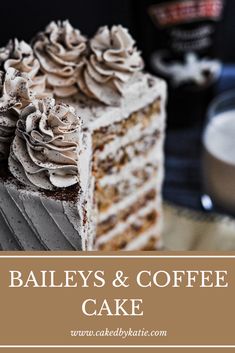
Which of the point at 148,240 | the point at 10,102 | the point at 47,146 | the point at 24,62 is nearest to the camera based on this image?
the point at 47,146

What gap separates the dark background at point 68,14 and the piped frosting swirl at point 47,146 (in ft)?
3.95

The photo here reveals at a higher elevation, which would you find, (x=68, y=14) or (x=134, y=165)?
(x=68, y=14)

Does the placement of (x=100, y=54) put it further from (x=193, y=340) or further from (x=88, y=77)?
(x=193, y=340)

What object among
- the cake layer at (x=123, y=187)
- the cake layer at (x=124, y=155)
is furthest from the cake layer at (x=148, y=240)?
the cake layer at (x=124, y=155)

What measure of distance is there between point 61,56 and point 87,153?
0.41m

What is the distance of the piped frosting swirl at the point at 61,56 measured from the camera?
2.47 meters

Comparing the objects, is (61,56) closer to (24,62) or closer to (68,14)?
(24,62)

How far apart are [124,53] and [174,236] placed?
1.03 metres

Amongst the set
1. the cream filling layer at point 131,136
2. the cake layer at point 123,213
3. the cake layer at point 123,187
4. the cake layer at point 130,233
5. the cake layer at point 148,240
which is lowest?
the cake layer at point 148,240

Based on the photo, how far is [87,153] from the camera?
Answer: 227 cm

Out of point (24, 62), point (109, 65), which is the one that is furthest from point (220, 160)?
point (24, 62)

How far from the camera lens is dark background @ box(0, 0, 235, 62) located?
10.5 feet

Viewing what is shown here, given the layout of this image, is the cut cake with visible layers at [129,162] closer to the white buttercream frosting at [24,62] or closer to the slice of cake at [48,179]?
the white buttercream frosting at [24,62]

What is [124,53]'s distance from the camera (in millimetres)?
2465
